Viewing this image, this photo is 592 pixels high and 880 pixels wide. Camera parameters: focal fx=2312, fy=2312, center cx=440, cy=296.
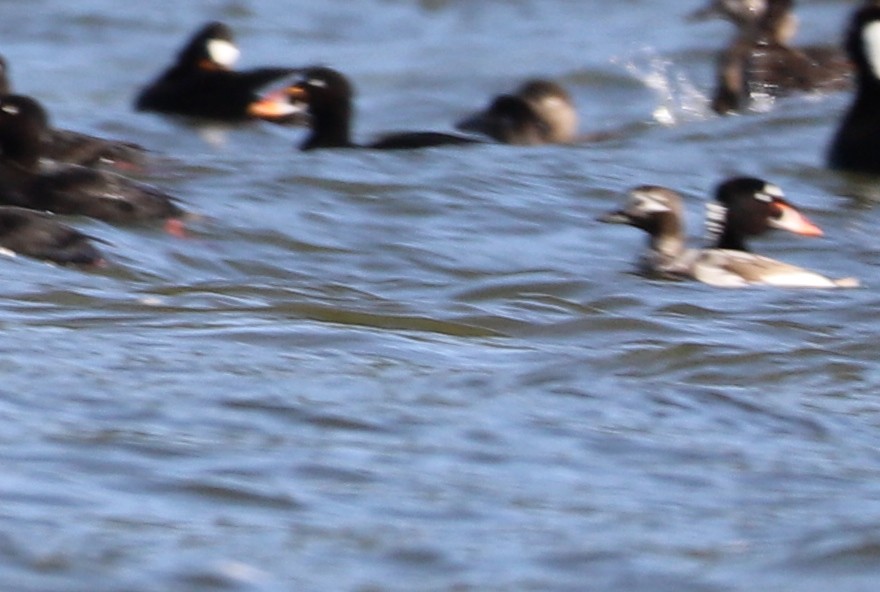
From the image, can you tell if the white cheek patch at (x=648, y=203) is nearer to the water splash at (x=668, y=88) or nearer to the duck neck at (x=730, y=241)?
the duck neck at (x=730, y=241)

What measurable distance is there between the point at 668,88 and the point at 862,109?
3.89 meters

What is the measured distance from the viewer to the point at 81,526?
15.6 ft

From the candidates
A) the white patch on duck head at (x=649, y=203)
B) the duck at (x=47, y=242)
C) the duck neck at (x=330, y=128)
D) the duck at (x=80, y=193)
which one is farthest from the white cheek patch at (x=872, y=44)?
the duck at (x=47, y=242)

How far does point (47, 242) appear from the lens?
823 centimetres

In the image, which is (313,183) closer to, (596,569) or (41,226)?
(41,226)

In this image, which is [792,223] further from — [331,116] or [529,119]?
[331,116]

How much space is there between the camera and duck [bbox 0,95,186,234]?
9.40m

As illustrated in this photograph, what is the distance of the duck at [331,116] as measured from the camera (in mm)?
12109

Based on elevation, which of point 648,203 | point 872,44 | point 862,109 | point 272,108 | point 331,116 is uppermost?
point 872,44

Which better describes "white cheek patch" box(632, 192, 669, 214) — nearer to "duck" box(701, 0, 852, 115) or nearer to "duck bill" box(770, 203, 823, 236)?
"duck bill" box(770, 203, 823, 236)

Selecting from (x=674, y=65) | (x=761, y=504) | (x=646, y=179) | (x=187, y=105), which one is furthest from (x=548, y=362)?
(x=674, y=65)

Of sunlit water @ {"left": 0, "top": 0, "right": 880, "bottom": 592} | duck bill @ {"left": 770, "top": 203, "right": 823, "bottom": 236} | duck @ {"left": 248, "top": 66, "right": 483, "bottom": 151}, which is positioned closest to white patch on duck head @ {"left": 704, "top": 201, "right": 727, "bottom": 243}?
duck bill @ {"left": 770, "top": 203, "right": 823, "bottom": 236}

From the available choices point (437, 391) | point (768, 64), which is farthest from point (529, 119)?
point (437, 391)

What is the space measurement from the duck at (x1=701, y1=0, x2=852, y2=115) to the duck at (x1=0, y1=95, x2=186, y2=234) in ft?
20.0
